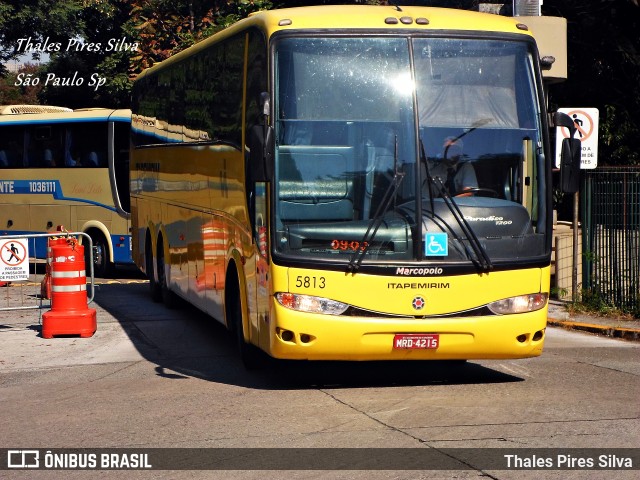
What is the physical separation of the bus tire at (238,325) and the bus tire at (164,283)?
201 inches

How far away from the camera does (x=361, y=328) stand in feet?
33.6

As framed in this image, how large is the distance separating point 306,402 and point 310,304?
2.77 ft

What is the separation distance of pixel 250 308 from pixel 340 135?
2001 mm

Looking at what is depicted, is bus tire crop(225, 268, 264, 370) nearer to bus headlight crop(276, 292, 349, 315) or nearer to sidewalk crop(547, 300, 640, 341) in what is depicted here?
bus headlight crop(276, 292, 349, 315)

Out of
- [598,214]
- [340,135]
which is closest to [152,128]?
[598,214]

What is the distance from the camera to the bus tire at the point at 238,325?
11.8 metres

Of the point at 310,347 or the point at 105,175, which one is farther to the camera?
the point at 105,175

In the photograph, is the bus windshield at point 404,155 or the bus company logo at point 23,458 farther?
the bus windshield at point 404,155

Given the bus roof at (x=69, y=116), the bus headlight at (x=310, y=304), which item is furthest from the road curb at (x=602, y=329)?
the bus roof at (x=69, y=116)

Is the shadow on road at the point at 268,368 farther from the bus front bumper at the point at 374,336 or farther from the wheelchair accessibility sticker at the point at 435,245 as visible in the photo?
the wheelchair accessibility sticker at the point at 435,245

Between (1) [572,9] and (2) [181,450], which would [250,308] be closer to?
(2) [181,450]

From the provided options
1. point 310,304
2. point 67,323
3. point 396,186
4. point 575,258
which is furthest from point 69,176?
point 396,186

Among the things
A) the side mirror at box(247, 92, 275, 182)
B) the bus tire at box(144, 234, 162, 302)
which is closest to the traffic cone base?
the bus tire at box(144, 234, 162, 302)

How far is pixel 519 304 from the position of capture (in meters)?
10.6
